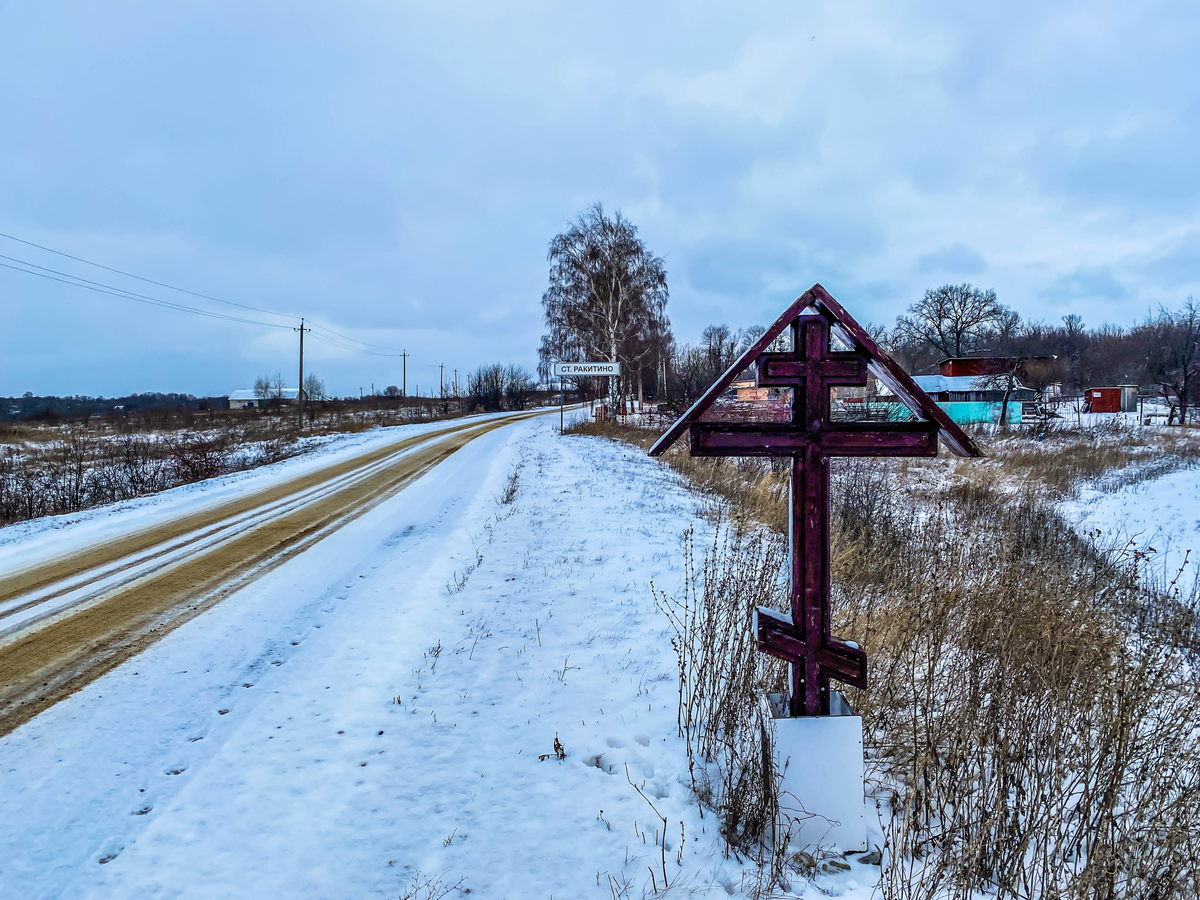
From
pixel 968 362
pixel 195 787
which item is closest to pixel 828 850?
pixel 195 787

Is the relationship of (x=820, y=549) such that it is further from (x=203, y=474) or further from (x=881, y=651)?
(x=203, y=474)

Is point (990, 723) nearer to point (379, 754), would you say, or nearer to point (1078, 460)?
point (379, 754)

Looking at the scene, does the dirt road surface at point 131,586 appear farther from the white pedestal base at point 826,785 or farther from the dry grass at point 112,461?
the white pedestal base at point 826,785

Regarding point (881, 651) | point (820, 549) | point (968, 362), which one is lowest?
point (881, 651)

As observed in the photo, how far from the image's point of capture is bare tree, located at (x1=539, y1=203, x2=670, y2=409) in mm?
27031

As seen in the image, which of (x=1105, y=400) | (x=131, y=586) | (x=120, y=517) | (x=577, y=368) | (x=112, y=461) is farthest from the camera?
(x=1105, y=400)

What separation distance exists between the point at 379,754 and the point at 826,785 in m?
2.15

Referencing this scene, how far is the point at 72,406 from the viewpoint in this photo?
158 ft

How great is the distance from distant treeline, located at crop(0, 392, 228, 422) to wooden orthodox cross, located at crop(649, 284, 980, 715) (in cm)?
5099

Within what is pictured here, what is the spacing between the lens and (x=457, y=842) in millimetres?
2406

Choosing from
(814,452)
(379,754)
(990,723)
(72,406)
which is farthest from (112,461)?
(72,406)

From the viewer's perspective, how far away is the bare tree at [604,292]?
27.0 m

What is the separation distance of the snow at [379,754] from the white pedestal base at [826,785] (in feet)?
0.54

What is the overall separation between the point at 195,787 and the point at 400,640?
171 cm
